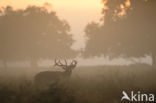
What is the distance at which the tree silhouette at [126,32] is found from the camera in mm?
33500

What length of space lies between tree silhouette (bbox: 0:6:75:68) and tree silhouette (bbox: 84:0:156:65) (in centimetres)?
1271

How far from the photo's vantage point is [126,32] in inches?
1383

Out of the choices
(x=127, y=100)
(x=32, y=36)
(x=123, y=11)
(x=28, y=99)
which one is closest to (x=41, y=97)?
(x=28, y=99)

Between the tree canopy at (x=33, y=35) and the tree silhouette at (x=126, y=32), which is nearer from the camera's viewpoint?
the tree silhouette at (x=126, y=32)

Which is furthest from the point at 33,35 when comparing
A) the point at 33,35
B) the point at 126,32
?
the point at 126,32

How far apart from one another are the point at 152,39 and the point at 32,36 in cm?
2286

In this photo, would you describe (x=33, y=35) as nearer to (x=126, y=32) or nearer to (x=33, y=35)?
(x=33, y=35)

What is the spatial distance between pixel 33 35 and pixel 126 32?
786 inches

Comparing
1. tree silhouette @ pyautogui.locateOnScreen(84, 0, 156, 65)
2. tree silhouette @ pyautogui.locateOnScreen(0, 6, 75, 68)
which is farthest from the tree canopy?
tree silhouette @ pyautogui.locateOnScreen(84, 0, 156, 65)

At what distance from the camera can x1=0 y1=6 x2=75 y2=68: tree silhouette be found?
4941cm

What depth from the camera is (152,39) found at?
33500 mm

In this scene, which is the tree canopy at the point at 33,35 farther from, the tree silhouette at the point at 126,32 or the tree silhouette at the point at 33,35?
the tree silhouette at the point at 126,32

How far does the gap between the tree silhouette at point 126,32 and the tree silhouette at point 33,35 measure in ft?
41.7

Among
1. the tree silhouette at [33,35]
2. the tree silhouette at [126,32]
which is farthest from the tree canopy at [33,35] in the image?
the tree silhouette at [126,32]
